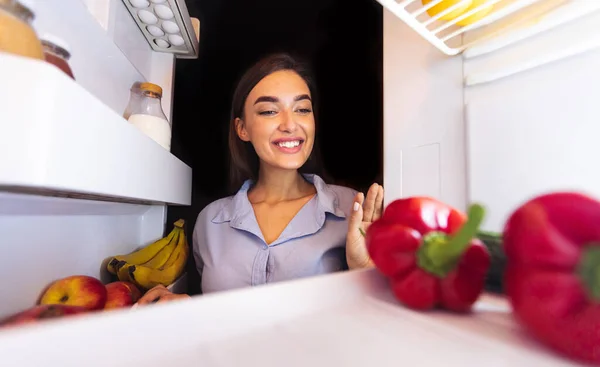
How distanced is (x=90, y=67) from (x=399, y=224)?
84 cm

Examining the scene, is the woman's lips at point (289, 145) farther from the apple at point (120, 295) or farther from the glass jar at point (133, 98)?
the apple at point (120, 295)

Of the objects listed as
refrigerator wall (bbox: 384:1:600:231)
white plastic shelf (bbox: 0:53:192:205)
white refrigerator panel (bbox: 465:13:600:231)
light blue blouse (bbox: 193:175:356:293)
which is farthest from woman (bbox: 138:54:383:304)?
white plastic shelf (bbox: 0:53:192:205)

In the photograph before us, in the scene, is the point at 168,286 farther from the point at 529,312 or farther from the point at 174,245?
the point at 529,312

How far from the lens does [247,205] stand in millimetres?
1040

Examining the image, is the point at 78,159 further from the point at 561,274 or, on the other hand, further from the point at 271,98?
the point at 271,98

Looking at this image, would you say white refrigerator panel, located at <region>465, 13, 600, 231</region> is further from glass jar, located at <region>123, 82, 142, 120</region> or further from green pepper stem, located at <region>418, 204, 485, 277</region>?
glass jar, located at <region>123, 82, 142, 120</region>

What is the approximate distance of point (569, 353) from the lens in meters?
0.25

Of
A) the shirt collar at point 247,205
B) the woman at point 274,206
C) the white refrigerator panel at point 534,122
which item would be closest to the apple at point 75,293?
the woman at point 274,206

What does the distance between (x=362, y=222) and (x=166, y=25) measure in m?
0.90

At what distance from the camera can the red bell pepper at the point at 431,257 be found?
32 cm

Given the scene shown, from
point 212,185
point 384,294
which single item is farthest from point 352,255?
point 212,185

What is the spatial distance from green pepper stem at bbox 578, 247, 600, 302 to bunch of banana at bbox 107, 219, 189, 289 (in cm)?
96

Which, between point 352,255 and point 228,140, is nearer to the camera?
point 352,255

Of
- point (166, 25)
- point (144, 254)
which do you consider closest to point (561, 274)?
point (144, 254)
